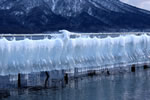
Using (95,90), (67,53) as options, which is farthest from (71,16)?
(95,90)

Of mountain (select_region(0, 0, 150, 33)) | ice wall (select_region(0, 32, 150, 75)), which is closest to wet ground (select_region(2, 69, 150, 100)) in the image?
ice wall (select_region(0, 32, 150, 75))

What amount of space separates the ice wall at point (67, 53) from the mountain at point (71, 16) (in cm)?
12565

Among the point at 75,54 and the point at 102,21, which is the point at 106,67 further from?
Result: the point at 102,21

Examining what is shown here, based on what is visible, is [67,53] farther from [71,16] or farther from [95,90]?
[71,16]

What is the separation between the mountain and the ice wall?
126 metres

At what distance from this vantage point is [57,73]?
19266mm

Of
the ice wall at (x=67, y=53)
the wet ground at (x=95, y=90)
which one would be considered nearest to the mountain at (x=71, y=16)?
the ice wall at (x=67, y=53)

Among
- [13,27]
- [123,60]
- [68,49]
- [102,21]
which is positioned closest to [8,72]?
[68,49]

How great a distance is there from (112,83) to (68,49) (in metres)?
3.12

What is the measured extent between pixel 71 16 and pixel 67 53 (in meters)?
161

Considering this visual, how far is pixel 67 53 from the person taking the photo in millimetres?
17953

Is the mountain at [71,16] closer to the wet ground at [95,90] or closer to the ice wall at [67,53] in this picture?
the ice wall at [67,53]

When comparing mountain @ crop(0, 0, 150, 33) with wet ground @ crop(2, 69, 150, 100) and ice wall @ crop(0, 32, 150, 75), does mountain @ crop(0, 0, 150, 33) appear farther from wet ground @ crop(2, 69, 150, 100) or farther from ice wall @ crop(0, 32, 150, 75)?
wet ground @ crop(2, 69, 150, 100)

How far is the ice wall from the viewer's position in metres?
16.0
